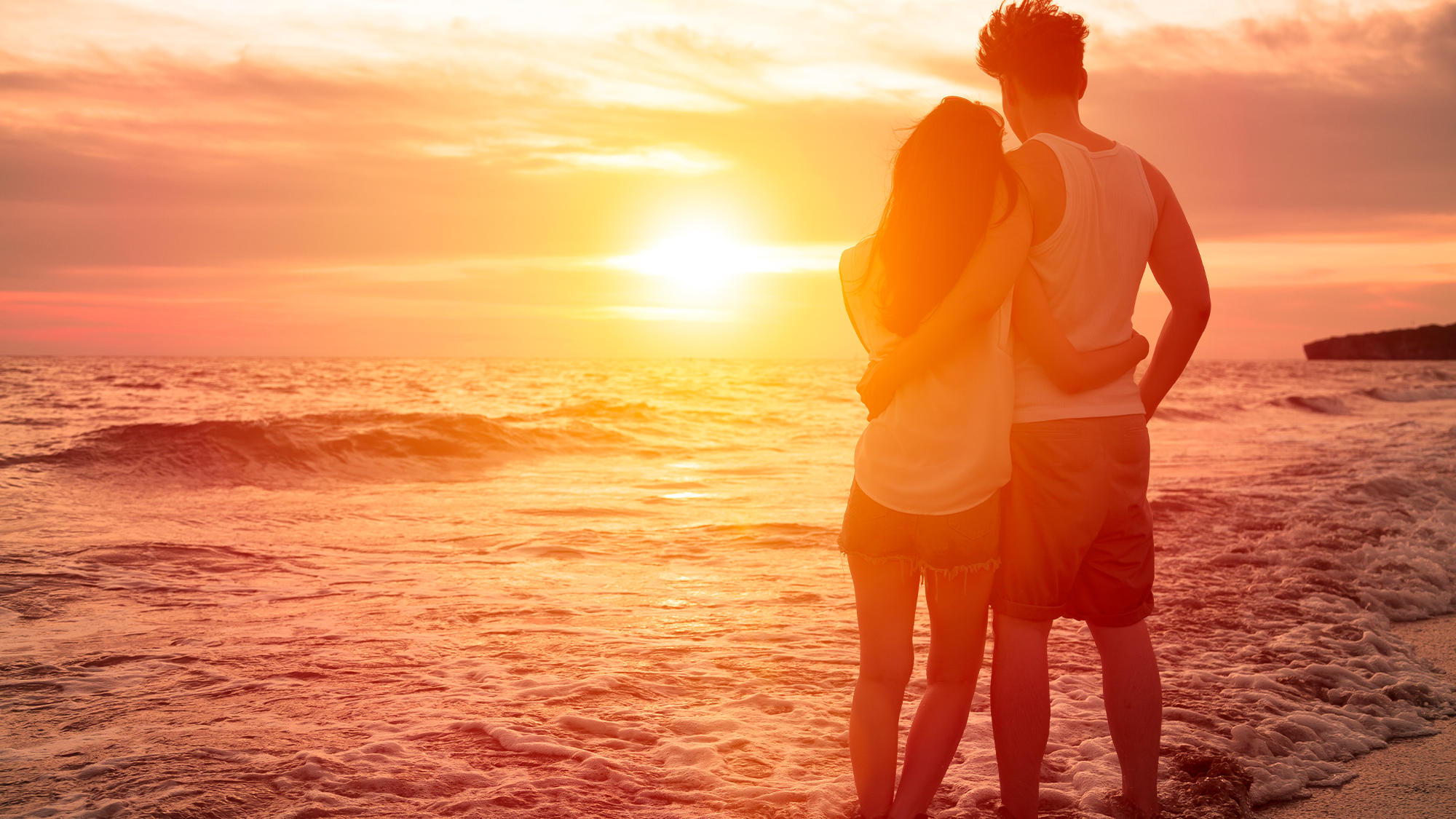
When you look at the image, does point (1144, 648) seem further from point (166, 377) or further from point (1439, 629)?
point (166, 377)

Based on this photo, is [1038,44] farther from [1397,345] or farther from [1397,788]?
[1397,345]

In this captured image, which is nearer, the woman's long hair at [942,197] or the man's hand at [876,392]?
the woman's long hair at [942,197]

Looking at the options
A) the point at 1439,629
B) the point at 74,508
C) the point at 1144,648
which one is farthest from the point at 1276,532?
the point at 74,508

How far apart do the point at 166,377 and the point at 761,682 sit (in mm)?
42752

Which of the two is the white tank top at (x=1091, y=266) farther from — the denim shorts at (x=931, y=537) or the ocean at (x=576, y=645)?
the ocean at (x=576, y=645)

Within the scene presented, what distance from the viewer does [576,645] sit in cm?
457

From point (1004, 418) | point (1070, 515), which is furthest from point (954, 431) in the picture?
point (1070, 515)

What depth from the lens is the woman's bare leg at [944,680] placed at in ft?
7.43

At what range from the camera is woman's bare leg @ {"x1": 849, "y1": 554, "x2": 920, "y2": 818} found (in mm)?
2283

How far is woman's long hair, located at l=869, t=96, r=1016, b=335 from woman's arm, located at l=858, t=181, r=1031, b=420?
2 centimetres

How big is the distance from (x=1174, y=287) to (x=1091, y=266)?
0.44 meters

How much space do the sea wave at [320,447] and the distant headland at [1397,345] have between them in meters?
105

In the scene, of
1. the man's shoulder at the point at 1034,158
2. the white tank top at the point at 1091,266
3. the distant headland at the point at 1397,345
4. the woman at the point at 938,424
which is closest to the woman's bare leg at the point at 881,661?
the woman at the point at 938,424

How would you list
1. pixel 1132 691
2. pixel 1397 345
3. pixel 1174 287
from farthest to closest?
1. pixel 1397 345
2. pixel 1174 287
3. pixel 1132 691
